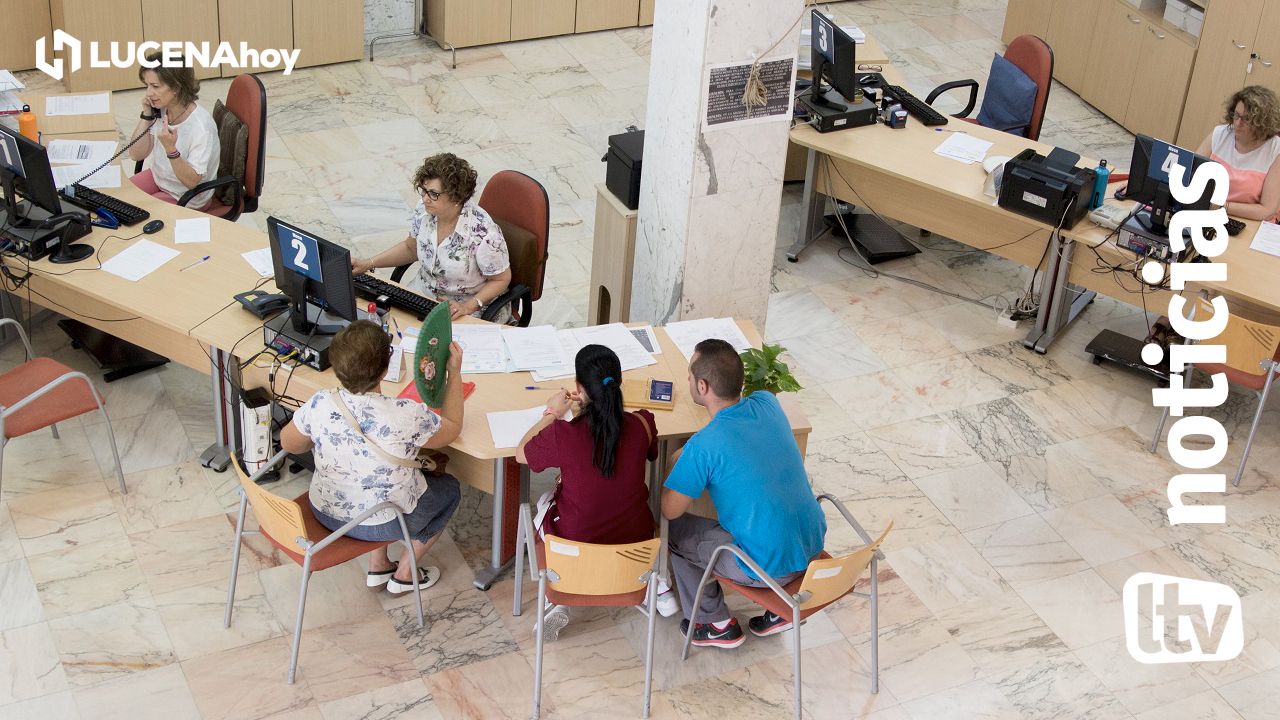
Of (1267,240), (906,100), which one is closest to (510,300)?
(906,100)

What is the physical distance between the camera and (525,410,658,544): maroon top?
416cm

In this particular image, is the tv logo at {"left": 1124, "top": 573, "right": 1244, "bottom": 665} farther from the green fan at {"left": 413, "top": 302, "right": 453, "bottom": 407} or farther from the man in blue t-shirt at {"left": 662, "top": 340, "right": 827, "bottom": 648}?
the green fan at {"left": 413, "top": 302, "right": 453, "bottom": 407}

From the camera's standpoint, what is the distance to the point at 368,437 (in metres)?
4.24

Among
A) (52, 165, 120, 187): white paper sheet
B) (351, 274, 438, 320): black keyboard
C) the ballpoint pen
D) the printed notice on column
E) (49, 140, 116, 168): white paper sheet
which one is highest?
the printed notice on column

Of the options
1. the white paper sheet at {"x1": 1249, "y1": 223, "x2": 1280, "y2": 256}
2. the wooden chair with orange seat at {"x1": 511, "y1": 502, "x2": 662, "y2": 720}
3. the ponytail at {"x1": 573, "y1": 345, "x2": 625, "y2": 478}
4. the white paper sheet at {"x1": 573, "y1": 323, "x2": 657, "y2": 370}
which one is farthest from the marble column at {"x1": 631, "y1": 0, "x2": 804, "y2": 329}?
the white paper sheet at {"x1": 1249, "y1": 223, "x2": 1280, "y2": 256}

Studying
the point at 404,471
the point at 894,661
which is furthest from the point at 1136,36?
the point at 404,471

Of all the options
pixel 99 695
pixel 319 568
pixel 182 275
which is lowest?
pixel 99 695

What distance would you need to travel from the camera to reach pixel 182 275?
5.27 metres

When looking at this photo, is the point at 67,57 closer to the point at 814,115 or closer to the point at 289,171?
the point at 289,171

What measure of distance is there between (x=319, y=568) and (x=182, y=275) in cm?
161

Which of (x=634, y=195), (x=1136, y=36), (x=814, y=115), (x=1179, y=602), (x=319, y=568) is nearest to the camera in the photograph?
(x=319, y=568)

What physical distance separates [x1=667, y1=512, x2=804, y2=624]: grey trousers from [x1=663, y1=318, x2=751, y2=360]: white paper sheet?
0.75m

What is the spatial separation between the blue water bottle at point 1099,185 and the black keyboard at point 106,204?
170 inches

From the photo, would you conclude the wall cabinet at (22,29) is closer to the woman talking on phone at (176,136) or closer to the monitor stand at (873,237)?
the woman talking on phone at (176,136)
